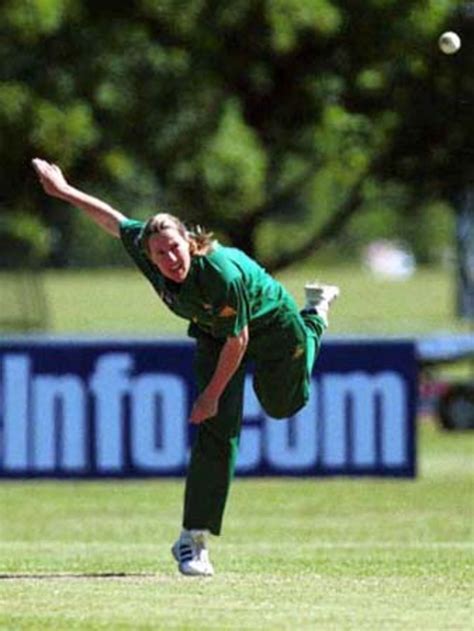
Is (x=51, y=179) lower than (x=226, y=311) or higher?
higher

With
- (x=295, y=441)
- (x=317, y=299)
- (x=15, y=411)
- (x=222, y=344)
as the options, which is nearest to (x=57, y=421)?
(x=15, y=411)

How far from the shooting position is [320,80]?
30.3m

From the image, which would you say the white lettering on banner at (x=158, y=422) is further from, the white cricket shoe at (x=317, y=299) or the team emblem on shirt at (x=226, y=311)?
the team emblem on shirt at (x=226, y=311)

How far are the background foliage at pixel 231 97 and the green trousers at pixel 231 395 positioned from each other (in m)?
15.8

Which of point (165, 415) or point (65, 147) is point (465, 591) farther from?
point (65, 147)

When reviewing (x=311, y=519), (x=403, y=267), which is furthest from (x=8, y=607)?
(x=403, y=267)

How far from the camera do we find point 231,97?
31.0 meters

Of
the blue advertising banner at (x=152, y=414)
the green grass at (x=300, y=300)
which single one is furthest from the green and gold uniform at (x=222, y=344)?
the green grass at (x=300, y=300)

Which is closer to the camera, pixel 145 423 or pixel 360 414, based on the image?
pixel 145 423

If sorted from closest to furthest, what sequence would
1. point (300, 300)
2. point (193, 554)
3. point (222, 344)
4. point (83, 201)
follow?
point (222, 344)
point (83, 201)
point (193, 554)
point (300, 300)

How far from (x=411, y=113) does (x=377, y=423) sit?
26.7ft

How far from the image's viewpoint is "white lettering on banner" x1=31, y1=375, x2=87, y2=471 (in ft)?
73.4

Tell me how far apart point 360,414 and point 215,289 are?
11204 mm

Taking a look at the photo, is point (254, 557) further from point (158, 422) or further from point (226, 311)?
point (158, 422)
